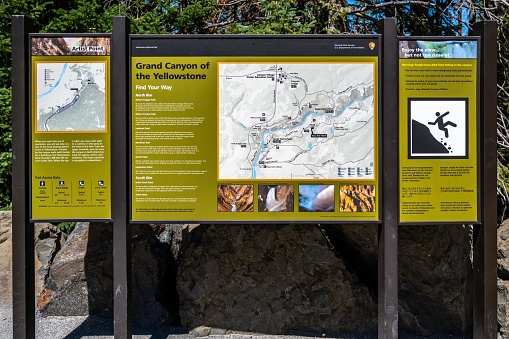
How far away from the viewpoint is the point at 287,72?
5.06 meters

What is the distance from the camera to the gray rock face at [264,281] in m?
5.82

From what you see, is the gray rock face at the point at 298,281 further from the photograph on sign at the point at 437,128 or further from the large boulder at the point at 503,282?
the photograph on sign at the point at 437,128

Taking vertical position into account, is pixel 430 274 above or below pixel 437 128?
below

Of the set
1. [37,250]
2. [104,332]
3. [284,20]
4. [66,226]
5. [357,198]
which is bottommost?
[104,332]

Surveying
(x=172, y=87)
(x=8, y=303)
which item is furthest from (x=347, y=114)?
(x=8, y=303)

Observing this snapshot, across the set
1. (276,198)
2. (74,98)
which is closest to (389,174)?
(276,198)

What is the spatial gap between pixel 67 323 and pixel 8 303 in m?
1.14

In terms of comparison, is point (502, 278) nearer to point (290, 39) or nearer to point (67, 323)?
point (290, 39)

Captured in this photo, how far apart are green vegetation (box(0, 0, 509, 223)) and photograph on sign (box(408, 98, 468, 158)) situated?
292cm

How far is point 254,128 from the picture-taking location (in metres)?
5.07

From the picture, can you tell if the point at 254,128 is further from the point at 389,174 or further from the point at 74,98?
the point at 74,98

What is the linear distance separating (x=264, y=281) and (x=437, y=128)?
2452mm

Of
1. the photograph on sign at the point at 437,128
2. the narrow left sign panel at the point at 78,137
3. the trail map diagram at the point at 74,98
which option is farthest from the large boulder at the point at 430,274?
the trail map diagram at the point at 74,98

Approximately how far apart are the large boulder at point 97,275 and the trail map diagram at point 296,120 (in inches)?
72.1
